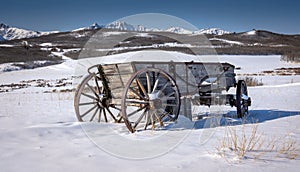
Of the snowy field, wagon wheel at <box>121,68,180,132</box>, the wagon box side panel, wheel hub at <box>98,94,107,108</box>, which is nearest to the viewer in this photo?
the snowy field

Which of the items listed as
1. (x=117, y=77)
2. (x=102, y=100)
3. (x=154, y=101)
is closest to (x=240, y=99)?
(x=154, y=101)

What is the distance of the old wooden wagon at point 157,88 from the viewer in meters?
4.65

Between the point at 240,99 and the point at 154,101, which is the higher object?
the point at 154,101

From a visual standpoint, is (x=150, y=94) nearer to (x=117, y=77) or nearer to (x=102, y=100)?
(x=117, y=77)

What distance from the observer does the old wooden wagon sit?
4.65 metres

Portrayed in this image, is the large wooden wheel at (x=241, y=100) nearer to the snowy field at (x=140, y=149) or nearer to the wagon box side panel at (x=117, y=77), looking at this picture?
the snowy field at (x=140, y=149)

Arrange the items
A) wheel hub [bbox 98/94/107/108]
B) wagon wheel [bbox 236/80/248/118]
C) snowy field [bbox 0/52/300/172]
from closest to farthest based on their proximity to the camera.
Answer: snowy field [bbox 0/52/300/172] → wheel hub [bbox 98/94/107/108] → wagon wheel [bbox 236/80/248/118]

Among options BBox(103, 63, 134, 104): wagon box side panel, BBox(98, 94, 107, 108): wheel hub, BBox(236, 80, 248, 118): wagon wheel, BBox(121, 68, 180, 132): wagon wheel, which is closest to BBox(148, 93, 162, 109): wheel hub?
BBox(121, 68, 180, 132): wagon wheel

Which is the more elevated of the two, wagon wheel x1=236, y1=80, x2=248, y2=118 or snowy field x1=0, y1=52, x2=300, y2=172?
wagon wheel x1=236, y1=80, x2=248, y2=118

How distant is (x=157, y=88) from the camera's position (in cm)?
512

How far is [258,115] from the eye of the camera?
659 cm

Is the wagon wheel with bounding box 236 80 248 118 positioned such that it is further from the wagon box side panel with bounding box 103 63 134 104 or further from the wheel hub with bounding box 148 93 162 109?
the wagon box side panel with bounding box 103 63 134 104

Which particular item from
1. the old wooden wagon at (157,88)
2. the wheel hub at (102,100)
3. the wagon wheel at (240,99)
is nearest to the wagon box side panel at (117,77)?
the old wooden wagon at (157,88)

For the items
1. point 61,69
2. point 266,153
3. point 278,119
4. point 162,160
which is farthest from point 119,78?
point 61,69
